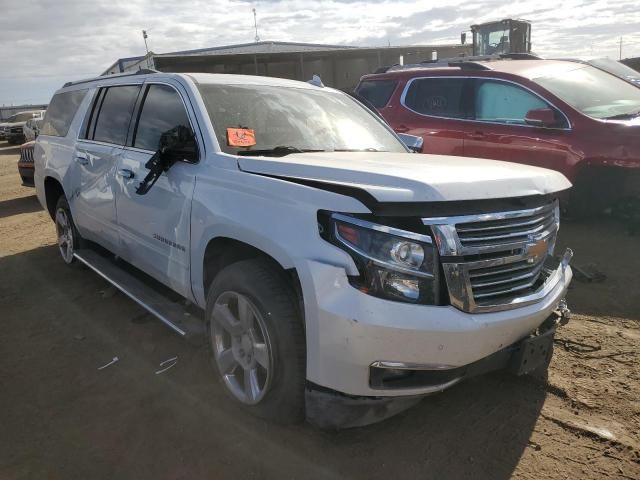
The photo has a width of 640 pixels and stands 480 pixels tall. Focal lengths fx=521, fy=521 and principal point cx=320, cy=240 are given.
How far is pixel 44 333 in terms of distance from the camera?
4.19 metres

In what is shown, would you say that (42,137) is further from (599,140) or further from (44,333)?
(599,140)

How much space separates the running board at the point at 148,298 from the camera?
327cm

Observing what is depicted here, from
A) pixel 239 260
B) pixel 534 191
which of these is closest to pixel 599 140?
pixel 534 191

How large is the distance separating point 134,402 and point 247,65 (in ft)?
69.2

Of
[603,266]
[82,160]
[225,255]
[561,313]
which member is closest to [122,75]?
[82,160]

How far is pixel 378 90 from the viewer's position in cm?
780

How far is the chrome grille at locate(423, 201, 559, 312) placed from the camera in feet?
Answer: 7.48

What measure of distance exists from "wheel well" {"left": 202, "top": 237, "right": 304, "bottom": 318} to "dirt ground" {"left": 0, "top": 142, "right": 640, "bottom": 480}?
727 millimetres

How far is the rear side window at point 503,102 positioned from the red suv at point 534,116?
1 centimetres

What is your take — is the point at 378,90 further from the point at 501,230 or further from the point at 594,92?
the point at 501,230

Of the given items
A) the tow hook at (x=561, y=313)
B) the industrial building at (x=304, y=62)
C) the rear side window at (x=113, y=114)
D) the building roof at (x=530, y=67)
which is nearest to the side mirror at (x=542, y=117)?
the building roof at (x=530, y=67)

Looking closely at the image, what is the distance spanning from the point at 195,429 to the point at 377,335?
1.29m

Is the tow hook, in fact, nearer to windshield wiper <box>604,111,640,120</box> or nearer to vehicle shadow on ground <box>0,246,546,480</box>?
vehicle shadow on ground <box>0,246,546,480</box>

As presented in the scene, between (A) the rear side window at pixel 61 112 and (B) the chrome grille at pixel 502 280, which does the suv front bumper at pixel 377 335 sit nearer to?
(B) the chrome grille at pixel 502 280
